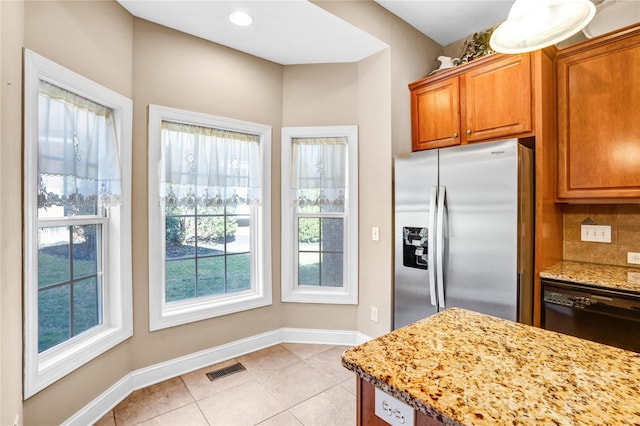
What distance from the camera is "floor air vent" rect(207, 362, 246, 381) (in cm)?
249

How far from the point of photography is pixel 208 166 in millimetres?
2680

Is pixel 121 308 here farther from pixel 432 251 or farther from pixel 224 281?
pixel 432 251

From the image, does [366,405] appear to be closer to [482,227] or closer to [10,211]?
[482,227]

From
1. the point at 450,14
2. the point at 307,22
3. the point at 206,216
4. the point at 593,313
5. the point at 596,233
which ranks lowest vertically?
the point at 593,313

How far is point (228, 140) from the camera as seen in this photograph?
279 centimetres

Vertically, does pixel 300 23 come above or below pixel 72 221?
above

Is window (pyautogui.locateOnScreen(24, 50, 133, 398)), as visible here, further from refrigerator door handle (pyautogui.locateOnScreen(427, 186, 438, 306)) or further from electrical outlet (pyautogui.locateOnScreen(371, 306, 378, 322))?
refrigerator door handle (pyautogui.locateOnScreen(427, 186, 438, 306))

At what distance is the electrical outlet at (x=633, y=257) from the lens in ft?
7.04

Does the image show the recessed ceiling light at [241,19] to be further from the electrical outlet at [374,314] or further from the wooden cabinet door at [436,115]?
the electrical outlet at [374,314]

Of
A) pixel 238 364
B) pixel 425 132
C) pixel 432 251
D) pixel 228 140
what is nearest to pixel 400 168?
pixel 425 132

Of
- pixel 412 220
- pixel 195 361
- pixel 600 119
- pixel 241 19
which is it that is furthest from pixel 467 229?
pixel 195 361

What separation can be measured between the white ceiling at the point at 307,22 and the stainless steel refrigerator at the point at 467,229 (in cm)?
113

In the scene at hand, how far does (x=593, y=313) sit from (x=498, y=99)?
1.53 m

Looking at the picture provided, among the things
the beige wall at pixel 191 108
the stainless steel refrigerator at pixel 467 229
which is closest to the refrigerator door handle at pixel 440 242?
the stainless steel refrigerator at pixel 467 229
